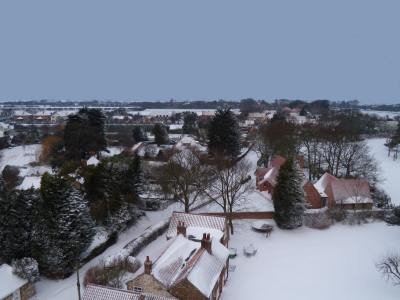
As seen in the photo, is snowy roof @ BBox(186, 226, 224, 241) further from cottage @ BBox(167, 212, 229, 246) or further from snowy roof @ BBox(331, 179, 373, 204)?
snowy roof @ BBox(331, 179, 373, 204)

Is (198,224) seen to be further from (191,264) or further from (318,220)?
(318,220)

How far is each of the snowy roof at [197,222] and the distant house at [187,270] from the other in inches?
42.8

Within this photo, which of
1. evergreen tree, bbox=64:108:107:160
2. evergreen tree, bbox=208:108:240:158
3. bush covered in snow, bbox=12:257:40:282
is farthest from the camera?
evergreen tree, bbox=64:108:107:160

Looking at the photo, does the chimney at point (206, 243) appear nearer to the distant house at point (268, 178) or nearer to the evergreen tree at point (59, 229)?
the evergreen tree at point (59, 229)

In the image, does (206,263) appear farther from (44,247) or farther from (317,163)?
(317,163)

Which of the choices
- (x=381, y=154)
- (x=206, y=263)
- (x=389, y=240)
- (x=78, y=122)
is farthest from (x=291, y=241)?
(x=381, y=154)

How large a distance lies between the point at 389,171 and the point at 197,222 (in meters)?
36.7

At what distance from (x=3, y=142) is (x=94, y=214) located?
55651mm

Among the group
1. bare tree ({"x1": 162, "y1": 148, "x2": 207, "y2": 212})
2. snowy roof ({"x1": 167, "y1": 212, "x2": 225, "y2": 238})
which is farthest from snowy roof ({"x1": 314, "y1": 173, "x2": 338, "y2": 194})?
snowy roof ({"x1": 167, "y1": 212, "x2": 225, "y2": 238})

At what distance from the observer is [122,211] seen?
26406 millimetres

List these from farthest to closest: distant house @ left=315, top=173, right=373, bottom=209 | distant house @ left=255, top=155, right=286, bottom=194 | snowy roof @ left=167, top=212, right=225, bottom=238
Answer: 1. distant house @ left=255, top=155, right=286, bottom=194
2. distant house @ left=315, top=173, right=373, bottom=209
3. snowy roof @ left=167, top=212, right=225, bottom=238

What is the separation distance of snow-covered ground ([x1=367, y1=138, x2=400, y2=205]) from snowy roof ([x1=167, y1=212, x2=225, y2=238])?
2127 cm

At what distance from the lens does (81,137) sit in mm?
47062

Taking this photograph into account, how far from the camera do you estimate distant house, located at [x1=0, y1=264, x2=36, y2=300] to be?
1791 cm
